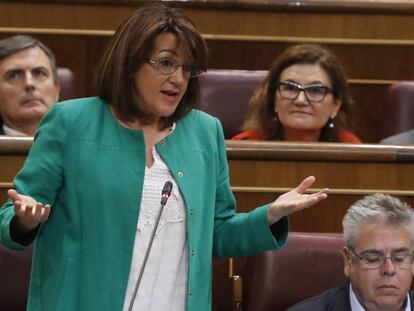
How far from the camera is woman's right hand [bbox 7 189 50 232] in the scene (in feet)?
2.06

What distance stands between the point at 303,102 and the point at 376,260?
407mm

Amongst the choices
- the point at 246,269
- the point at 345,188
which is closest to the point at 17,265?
the point at 246,269

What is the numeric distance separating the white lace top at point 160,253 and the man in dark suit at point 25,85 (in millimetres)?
548

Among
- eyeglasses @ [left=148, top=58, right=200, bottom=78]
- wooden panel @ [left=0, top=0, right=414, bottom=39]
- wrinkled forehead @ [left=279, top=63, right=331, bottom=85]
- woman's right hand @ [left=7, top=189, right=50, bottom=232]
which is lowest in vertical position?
woman's right hand @ [left=7, top=189, right=50, bottom=232]

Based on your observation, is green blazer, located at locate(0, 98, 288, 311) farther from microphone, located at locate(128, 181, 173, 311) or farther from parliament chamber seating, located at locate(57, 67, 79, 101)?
parliament chamber seating, located at locate(57, 67, 79, 101)

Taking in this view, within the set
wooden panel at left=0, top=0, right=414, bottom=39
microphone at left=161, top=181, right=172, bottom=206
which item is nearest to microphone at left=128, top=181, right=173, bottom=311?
microphone at left=161, top=181, right=172, bottom=206

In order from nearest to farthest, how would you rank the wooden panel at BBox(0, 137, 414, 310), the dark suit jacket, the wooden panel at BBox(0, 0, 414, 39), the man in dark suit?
1. the dark suit jacket
2. the wooden panel at BBox(0, 137, 414, 310)
3. the man in dark suit
4. the wooden panel at BBox(0, 0, 414, 39)

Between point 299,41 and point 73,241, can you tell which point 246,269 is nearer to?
point 73,241

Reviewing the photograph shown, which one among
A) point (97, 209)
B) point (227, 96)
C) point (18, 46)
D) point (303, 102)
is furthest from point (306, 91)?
point (97, 209)

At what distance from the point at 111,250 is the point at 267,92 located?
2.01 feet

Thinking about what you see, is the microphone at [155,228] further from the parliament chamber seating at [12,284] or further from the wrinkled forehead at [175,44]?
the parliament chamber seating at [12,284]

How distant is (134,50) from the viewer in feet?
2.27

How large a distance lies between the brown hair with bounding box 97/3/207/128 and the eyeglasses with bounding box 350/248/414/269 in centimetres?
24

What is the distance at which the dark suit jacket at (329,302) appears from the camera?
0.83 metres
